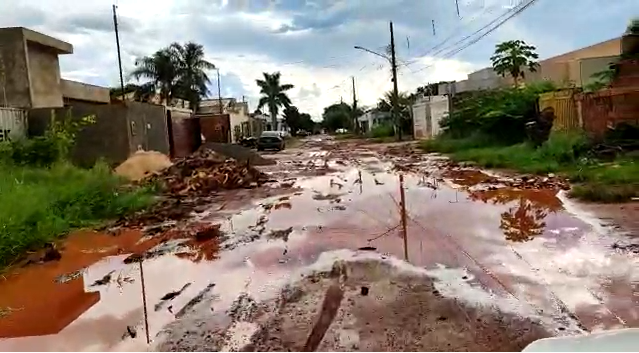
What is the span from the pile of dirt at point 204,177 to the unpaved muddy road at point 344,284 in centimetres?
541

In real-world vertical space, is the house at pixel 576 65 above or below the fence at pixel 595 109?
above

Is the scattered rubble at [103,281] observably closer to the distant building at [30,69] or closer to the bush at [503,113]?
the distant building at [30,69]

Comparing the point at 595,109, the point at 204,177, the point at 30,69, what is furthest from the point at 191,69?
the point at 595,109

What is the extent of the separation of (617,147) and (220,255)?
11.8 meters

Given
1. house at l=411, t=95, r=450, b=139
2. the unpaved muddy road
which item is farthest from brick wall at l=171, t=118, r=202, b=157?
the unpaved muddy road

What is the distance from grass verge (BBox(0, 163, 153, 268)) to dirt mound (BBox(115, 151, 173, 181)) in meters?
1.98

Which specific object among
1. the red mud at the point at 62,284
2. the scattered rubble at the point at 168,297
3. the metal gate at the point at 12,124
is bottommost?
the red mud at the point at 62,284

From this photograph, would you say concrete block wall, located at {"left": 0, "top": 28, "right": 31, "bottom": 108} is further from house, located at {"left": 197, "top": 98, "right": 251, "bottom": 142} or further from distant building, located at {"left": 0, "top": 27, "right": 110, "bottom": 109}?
house, located at {"left": 197, "top": 98, "right": 251, "bottom": 142}

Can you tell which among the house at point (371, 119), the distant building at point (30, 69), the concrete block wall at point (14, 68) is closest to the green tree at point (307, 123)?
the house at point (371, 119)

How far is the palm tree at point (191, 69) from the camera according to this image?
170 feet

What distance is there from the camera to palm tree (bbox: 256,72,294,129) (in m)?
74.9

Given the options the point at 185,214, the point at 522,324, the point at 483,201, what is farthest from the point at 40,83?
the point at 522,324

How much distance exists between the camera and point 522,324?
180 inches

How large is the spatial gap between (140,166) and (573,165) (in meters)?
12.5
